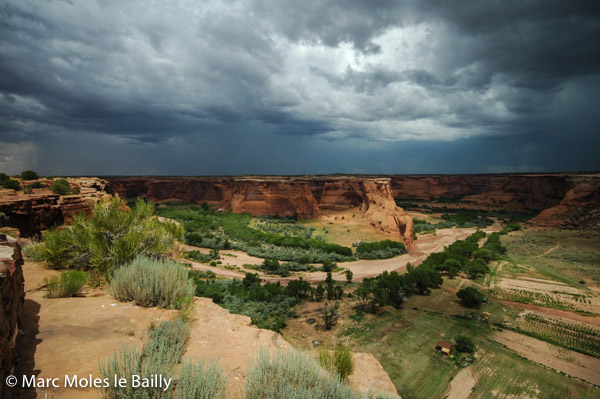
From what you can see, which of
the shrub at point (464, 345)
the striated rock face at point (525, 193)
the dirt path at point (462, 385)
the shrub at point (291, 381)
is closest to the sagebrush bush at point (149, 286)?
the shrub at point (291, 381)

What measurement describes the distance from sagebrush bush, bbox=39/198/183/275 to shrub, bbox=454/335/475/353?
1512 centimetres

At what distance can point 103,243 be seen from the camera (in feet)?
26.4

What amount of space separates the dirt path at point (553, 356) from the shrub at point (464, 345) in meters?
2.43

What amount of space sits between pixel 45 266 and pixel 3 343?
6.85m

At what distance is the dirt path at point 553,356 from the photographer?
1243 centimetres

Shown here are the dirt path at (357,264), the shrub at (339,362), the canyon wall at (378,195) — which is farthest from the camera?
the canyon wall at (378,195)

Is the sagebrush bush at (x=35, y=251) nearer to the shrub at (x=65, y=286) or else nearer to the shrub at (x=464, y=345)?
the shrub at (x=65, y=286)

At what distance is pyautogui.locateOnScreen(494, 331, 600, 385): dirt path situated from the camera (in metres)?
12.4

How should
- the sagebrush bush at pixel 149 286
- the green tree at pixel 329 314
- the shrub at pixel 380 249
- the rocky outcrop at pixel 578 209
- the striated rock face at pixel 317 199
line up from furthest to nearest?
the rocky outcrop at pixel 578 209 → the striated rock face at pixel 317 199 → the shrub at pixel 380 249 → the green tree at pixel 329 314 → the sagebrush bush at pixel 149 286

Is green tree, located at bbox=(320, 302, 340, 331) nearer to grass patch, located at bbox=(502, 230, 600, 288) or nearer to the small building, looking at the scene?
the small building

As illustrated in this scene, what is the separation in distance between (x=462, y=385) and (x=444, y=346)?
218 centimetres

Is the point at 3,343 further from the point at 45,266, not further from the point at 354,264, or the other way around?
the point at 354,264

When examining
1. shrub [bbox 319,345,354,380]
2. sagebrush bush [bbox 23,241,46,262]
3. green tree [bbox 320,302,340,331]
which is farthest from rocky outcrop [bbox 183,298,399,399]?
green tree [bbox 320,302,340,331]

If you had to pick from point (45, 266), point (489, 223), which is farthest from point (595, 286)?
point (489, 223)
